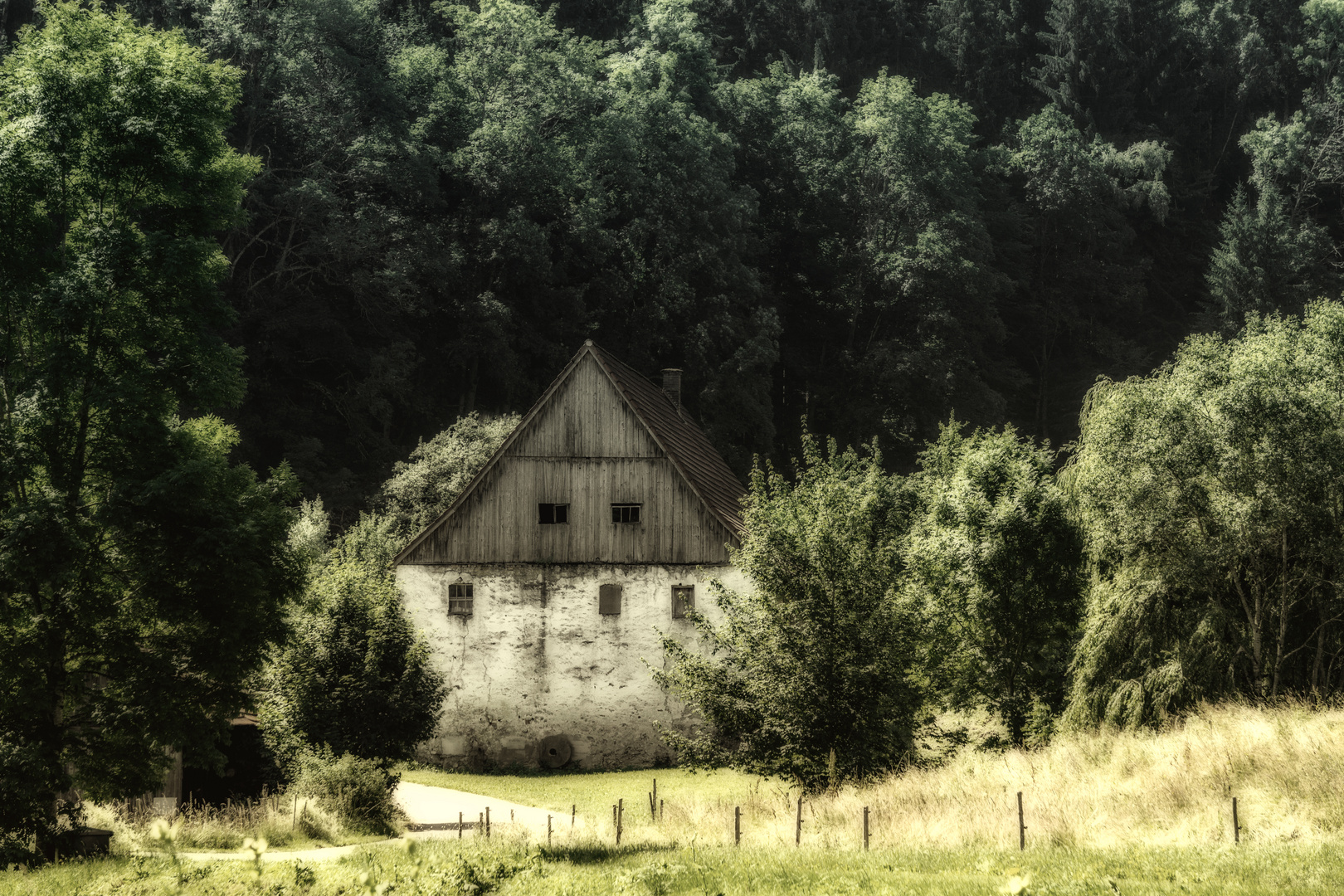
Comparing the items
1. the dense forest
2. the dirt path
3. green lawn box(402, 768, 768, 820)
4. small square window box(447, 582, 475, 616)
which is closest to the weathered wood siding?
small square window box(447, 582, 475, 616)

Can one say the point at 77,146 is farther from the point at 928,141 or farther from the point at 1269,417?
the point at 928,141

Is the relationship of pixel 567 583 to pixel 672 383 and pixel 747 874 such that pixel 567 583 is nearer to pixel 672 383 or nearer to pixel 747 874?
pixel 672 383

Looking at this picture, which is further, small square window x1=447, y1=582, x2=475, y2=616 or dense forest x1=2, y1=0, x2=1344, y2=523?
dense forest x1=2, y1=0, x2=1344, y2=523

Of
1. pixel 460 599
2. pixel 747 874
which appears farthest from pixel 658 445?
pixel 747 874

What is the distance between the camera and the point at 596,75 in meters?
62.9

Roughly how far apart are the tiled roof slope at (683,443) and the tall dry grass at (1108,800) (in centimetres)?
1191

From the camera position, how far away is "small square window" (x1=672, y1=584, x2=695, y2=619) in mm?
31859

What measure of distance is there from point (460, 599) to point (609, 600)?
152 inches

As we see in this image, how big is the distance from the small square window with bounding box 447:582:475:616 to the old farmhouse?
3 centimetres

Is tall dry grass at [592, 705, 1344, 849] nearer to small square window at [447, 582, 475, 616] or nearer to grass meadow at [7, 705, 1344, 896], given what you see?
grass meadow at [7, 705, 1344, 896]

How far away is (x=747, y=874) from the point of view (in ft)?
47.6

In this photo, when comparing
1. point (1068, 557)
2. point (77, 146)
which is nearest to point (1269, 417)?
point (1068, 557)

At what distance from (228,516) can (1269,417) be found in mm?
18978

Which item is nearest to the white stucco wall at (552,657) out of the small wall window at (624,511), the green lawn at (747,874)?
the small wall window at (624,511)
